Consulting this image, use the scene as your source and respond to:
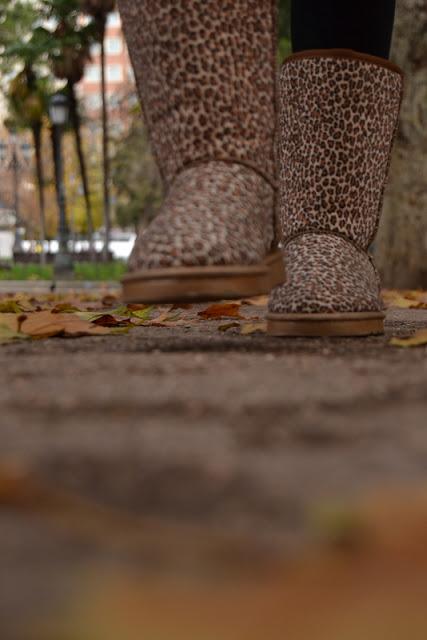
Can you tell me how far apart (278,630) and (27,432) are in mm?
508

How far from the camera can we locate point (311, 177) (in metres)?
2.24

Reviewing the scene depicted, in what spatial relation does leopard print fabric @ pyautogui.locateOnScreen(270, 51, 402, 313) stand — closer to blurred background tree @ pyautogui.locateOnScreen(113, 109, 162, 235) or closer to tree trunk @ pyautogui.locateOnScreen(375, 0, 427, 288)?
tree trunk @ pyautogui.locateOnScreen(375, 0, 427, 288)

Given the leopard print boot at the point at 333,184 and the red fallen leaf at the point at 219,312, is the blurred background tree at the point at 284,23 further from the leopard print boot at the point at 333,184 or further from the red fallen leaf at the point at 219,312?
the leopard print boot at the point at 333,184

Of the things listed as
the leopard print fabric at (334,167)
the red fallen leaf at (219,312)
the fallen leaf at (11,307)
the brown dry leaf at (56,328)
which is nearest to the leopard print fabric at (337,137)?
the leopard print fabric at (334,167)

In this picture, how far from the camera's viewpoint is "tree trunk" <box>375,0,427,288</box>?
7.50m

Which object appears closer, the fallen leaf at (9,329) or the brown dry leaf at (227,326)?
the fallen leaf at (9,329)

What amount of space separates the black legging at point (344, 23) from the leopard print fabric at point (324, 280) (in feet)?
1.49

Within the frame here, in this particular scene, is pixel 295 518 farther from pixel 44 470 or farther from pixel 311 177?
pixel 311 177

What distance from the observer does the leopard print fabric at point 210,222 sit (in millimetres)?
1626

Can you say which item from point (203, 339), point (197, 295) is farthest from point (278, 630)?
point (203, 339)

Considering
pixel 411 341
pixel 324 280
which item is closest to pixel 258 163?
pixel 324 280

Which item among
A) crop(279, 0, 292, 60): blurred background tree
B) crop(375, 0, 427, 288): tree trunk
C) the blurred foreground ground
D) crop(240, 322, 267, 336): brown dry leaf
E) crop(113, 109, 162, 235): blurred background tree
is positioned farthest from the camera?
crop(113, 109, 162, 235): blurred background tree

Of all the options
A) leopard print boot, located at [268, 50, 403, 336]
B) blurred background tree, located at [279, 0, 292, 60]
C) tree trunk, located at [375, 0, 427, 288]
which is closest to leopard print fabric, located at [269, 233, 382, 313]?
leopard print boot, located at [268, 50, 403, 336]

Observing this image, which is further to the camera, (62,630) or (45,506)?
Result: (45,506)
